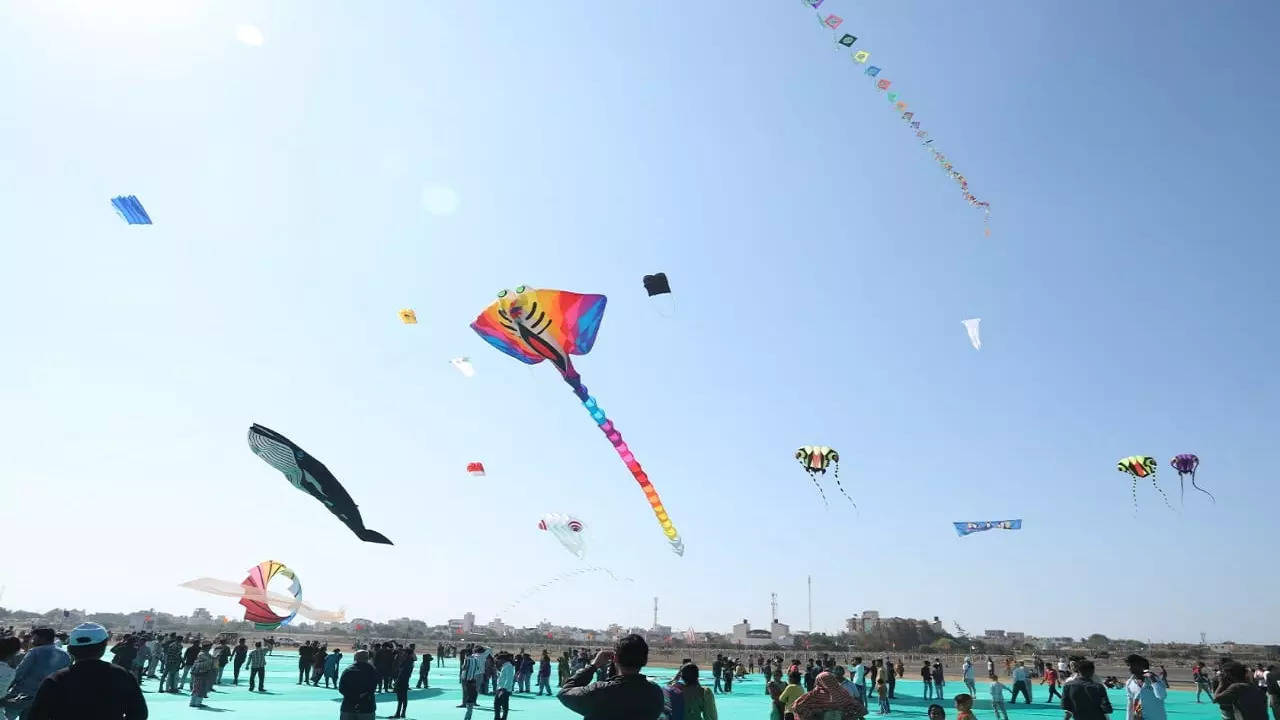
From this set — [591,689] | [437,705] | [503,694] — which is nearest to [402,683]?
[503,694]

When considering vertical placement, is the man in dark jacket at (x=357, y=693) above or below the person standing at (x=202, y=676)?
above

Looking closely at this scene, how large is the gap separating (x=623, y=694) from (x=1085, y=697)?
6.04 meters

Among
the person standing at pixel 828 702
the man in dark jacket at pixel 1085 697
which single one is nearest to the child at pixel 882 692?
the man in dark jacket at pixel 1085 697

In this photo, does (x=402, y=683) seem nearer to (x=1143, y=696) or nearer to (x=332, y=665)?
(x=332, y=665)

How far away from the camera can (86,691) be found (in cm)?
390

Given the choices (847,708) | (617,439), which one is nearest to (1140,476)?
(617,439)

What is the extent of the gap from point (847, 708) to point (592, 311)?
12548 mm

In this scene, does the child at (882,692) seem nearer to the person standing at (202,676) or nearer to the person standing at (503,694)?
the person standing at (503,694)

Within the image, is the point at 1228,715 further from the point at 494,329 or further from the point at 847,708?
the point at 494,329

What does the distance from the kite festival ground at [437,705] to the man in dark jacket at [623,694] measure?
1229cm

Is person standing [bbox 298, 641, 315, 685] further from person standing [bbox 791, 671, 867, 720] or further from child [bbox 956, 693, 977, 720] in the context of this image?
person standing [bbox 791, 671, 867, 720]

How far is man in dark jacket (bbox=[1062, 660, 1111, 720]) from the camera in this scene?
7.45 m

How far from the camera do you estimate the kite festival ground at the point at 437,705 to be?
48.2ft

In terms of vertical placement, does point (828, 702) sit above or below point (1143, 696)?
above
